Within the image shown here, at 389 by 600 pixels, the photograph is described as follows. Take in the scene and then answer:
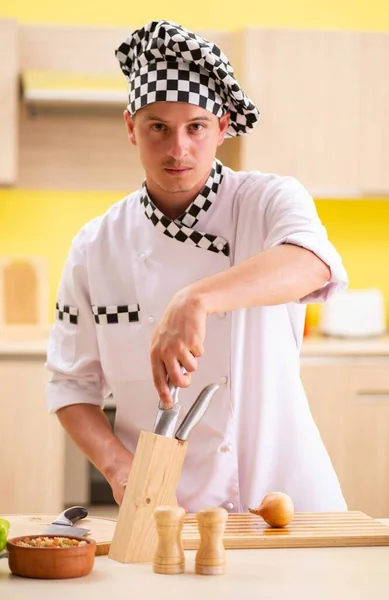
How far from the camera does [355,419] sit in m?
3.66

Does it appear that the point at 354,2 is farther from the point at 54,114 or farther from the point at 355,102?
the point at 54,114

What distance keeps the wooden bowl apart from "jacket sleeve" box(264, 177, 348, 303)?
0.57 metres

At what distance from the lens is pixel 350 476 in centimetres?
365

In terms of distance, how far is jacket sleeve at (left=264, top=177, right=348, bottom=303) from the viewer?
4.94ft

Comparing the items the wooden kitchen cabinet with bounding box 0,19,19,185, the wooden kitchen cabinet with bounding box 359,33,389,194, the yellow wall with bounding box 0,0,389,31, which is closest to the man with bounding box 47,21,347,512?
the wooden kitchen cabinet with bounding box 0,19,19,185

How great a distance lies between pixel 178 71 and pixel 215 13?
8.93 feet

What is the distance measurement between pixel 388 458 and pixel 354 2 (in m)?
2.04

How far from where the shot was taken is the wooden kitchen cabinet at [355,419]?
143 inches

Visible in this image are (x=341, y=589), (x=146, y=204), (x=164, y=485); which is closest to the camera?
(x=341, y=589)

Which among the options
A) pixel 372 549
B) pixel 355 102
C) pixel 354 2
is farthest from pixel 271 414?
pixel 354 2

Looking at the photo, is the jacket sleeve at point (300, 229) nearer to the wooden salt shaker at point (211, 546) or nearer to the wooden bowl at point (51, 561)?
the wooden salt shaker at point (211, 546)

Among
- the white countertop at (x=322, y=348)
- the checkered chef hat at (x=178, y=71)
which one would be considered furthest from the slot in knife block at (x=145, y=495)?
the white countertop at (x=322, y=348)

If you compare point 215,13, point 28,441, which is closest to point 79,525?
point 28,441

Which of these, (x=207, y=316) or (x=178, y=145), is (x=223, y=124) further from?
(x=207, y=316)
